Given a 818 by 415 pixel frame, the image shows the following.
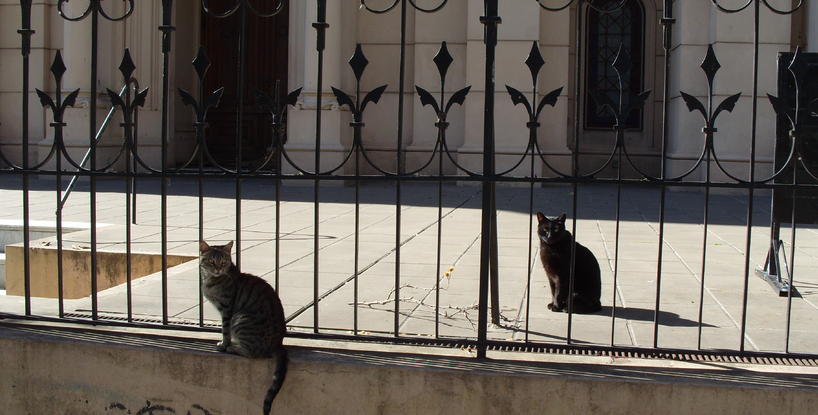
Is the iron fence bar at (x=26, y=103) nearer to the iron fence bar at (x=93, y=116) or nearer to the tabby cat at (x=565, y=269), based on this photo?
the iron fence bar at (x=93, y=116)

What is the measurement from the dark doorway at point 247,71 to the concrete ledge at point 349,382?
11815mm

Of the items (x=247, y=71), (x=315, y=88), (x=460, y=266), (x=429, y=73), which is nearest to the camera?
(x=460, y=266)

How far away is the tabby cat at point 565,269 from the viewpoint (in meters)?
4.62

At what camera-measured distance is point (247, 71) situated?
1572 cm

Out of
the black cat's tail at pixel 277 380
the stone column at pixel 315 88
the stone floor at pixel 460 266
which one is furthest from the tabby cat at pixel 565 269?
the stone column at pixel 315 88

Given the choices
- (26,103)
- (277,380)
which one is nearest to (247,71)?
(26,103)

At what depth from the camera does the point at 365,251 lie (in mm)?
6832

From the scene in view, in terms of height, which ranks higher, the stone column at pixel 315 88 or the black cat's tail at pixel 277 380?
the stone column at pixel 315 88

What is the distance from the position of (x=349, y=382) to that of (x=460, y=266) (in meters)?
2.86

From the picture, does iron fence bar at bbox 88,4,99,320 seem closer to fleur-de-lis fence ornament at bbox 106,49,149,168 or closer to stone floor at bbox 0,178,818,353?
fleur-de-lis fence ornament at bbox 106,49,149,168

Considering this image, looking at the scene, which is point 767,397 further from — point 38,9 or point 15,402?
point 38,9

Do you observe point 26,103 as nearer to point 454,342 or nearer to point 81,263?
point 454,342

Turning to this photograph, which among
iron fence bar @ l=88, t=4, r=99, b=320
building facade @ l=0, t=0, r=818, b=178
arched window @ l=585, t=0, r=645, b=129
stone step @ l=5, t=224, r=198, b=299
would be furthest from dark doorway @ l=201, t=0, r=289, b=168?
iron fence bar @ l=88, t=4, r=99, b=320

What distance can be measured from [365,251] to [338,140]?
23.0 ft
